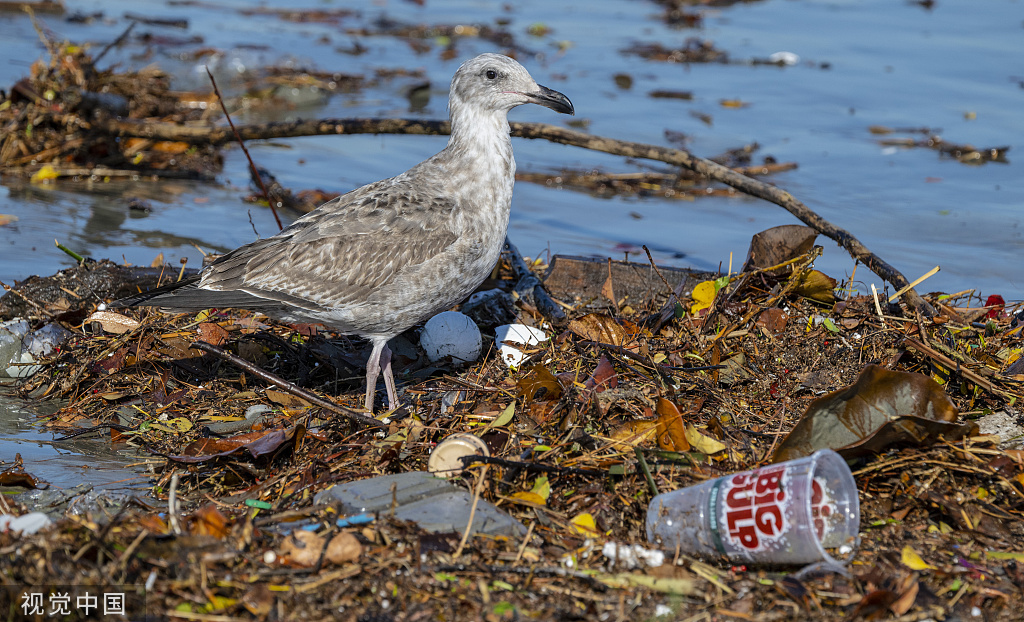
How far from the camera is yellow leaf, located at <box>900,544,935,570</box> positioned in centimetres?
312

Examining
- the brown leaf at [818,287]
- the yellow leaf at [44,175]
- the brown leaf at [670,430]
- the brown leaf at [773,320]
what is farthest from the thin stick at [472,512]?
the yellow leaf at [44,175]

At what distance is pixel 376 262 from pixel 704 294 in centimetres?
198

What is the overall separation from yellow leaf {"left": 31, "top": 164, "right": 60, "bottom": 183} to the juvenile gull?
4.25 meters

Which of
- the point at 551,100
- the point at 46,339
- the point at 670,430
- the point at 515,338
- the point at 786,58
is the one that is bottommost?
the point at 46,339

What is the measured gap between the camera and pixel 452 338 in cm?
499

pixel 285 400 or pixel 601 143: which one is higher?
pixel 601 143

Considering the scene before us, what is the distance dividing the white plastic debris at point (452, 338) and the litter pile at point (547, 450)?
0.06 m

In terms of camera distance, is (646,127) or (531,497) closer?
(531,497)

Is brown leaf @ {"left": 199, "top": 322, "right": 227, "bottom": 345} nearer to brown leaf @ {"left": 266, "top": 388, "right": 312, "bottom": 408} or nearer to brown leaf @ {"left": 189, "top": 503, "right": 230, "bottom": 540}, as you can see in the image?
brown leaf @ {"left": 266, "top": 388, "right": 312, "bottom": 408}


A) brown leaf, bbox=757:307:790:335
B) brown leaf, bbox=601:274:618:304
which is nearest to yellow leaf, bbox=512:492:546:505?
brown leaf, bbox=757:307:790:335

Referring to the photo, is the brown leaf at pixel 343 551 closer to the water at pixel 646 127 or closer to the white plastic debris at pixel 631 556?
the white plastic debris at pixel 631 556

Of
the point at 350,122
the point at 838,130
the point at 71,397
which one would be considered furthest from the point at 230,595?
the point at 838,130

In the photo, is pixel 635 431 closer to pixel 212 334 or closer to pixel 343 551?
pixel 343 551

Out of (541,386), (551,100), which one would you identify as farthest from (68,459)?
(551,100)
